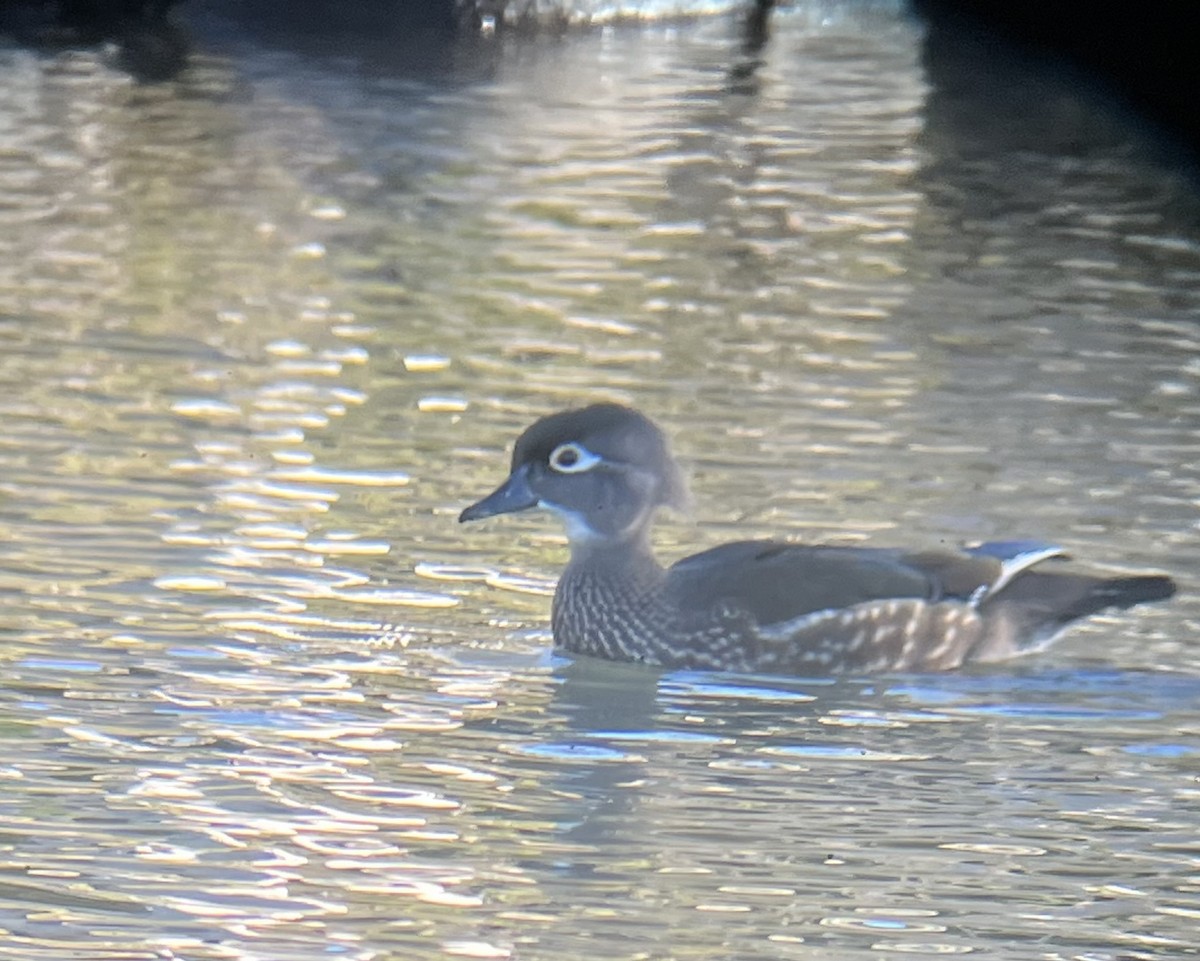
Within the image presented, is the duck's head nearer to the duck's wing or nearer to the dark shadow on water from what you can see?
the duck's wing

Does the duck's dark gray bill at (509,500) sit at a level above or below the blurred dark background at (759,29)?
above

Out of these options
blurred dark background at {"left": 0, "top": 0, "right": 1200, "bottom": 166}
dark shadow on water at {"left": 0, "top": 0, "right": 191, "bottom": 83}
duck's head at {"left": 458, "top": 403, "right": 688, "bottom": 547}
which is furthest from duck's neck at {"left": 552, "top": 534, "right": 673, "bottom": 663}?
blurred dark background at {"left": 0, "top": 0, "right": 1200, "bottom": 166}

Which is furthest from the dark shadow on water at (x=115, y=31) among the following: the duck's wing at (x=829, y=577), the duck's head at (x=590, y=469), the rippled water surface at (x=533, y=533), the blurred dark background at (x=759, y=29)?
the duck's wing at (x=829, y=577)

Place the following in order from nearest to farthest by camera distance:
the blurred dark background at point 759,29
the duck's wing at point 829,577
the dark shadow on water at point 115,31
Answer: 1. the duck's wing at point 829,577
2. the dark shadow on water at point 115,31
3. the blurred dark background at point 759,29

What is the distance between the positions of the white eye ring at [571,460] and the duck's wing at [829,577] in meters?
0.41

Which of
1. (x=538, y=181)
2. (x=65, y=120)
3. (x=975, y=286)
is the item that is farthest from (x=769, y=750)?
(x=65, y=120)

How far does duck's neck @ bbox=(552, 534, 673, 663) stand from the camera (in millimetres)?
7266

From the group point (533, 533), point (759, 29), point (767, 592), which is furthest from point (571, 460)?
point (759, 29)

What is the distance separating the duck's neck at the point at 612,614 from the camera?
727 centimetres

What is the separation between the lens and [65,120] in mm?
17516

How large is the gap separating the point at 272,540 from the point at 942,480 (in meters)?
2.25

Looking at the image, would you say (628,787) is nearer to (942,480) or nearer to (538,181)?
(942,480)

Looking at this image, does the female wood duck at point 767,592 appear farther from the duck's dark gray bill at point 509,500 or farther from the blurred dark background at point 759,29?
the blurred dark background at point 759,29

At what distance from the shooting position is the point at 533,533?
27.8 feet
